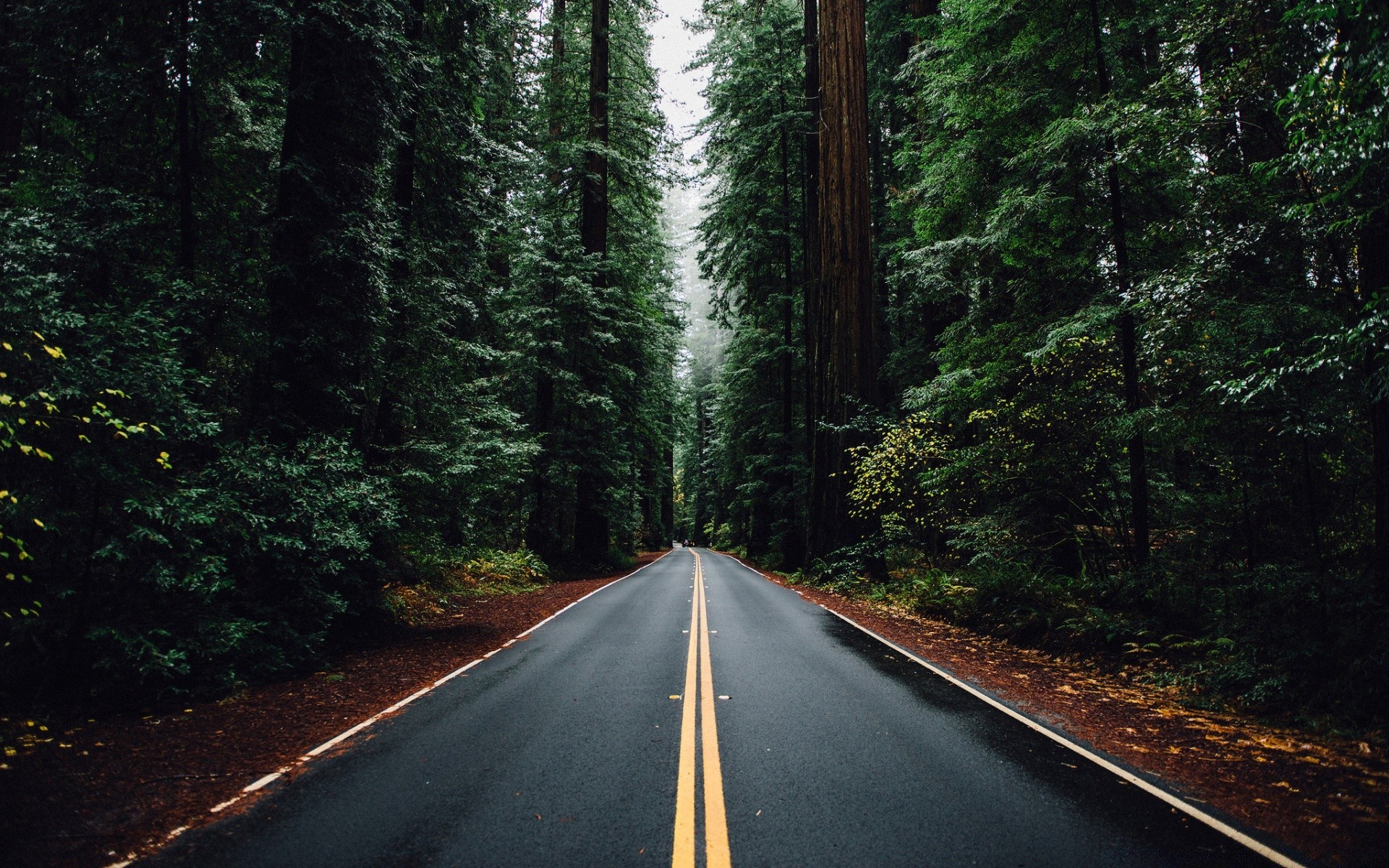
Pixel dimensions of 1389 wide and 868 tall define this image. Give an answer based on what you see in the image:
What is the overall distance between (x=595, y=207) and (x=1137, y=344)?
51.7 ft

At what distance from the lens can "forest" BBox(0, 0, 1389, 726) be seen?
15.6 feet

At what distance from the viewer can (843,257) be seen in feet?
45.3

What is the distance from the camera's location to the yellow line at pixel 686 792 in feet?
9.32

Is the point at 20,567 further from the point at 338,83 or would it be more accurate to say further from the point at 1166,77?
the point at 1166,77

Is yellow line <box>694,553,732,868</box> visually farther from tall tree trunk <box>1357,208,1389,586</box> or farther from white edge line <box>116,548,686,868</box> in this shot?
tall tree trunk <box>1357,208,1389,586</box>

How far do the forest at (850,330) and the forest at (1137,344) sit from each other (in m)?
0.05

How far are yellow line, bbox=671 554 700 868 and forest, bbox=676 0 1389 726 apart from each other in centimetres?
482

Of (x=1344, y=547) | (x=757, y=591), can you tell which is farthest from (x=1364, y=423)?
(x=757, y=591)

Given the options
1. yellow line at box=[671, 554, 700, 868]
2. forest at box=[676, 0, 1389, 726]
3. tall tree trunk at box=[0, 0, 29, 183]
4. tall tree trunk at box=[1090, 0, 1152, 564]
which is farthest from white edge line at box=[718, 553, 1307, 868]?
tall tree trunk at box=[0, 0, 29, 183]

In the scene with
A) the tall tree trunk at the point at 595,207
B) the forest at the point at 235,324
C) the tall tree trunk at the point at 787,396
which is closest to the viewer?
the forest at the point at 235,324

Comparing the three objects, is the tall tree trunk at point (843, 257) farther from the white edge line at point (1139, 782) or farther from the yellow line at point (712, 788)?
the yellow line at point (712, 788)

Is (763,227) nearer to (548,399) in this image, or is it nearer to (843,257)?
(843,257)

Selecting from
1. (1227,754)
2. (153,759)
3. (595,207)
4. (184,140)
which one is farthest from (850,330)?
(153,759)

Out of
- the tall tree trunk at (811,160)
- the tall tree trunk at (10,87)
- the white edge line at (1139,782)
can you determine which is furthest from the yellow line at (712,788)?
the tall tree trunk at (811,160)
